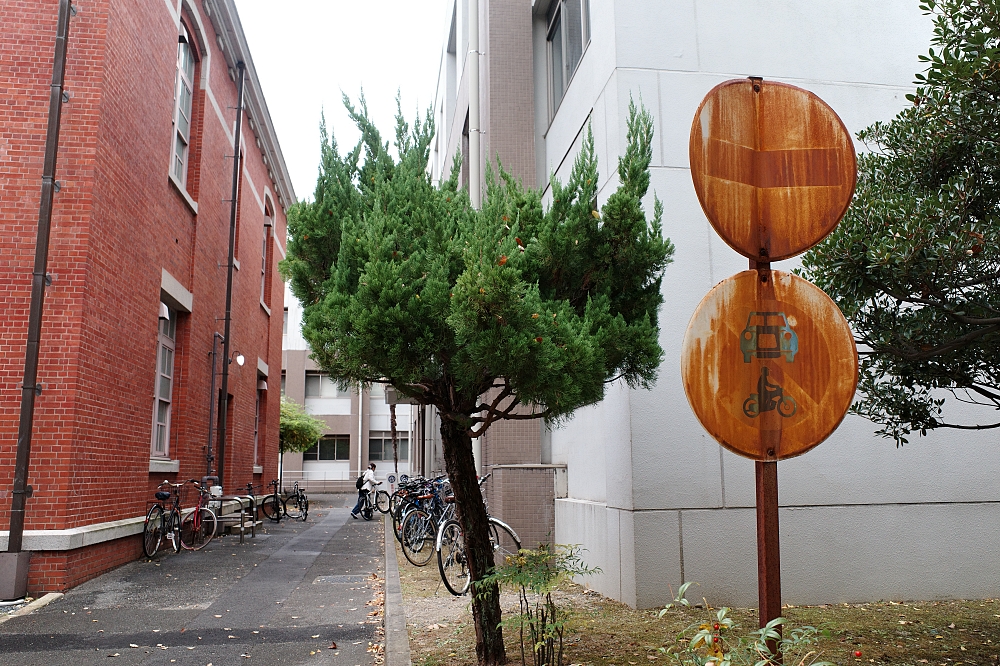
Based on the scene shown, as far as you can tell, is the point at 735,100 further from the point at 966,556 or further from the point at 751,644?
the point at 966,556

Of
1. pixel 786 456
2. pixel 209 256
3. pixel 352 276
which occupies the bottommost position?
pixel 786 456

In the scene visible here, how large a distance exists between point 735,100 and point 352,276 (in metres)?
3.27

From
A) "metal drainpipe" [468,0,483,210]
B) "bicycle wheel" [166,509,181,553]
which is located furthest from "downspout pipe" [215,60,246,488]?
"metal drainpipe" [468,0,483,210]

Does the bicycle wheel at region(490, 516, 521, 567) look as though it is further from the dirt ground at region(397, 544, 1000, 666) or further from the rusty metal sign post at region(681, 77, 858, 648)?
the rusty metal sign post at region(681, 77, 858, 648)

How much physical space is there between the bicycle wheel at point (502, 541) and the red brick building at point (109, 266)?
4.81 m

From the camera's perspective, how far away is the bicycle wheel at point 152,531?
477 inches

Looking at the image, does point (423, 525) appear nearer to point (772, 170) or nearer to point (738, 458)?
point (738, 458)

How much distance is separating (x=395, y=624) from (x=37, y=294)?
563cm

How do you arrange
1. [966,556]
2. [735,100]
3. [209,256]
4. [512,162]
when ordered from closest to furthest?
1. [735,100]
2. [966,556]
3. [512,162]
4. [209,256]

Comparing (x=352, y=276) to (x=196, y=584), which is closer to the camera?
(x=352, y=276)

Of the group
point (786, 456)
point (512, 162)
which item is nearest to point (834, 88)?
point (512, 162)

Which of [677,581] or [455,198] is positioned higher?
[455,198]

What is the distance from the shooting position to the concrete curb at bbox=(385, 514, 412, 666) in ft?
20.8

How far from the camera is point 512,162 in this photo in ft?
41.0
